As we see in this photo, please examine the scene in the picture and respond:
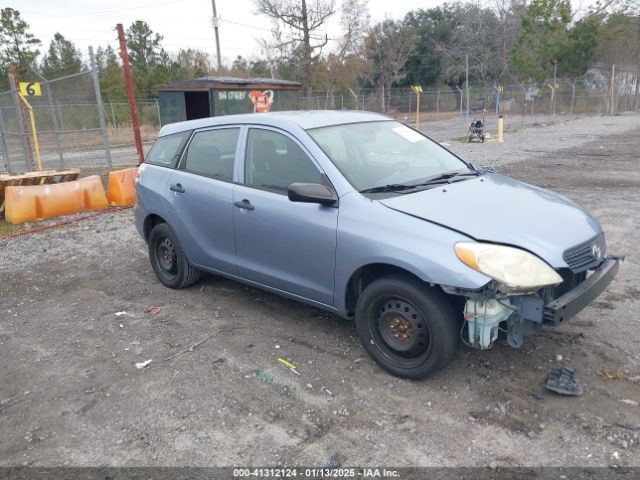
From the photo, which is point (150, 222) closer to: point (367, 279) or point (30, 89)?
point (367, 279)

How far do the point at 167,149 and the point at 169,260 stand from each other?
1154 millimetres

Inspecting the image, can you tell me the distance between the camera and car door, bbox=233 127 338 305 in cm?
405

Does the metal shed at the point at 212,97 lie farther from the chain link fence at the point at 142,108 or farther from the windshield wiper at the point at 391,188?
the windshield wiper at the point at 391,188

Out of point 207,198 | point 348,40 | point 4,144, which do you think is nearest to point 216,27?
point 348,40

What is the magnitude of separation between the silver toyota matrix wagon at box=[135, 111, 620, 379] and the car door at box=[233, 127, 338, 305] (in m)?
0.01

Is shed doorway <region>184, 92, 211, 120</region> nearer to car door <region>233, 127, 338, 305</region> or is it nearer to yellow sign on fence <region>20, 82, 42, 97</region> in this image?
yellow sign on fence <region>20, 82, 42, 97</region>

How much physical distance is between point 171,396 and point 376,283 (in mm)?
1592

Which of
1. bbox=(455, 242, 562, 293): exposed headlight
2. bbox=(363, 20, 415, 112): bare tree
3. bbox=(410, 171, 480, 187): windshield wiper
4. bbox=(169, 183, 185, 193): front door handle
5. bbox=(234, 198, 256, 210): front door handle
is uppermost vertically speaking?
bbox=(363, 20, 415, 112): bare tree

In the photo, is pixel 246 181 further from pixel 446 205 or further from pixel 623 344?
pixel 623 344

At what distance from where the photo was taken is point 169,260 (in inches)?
224

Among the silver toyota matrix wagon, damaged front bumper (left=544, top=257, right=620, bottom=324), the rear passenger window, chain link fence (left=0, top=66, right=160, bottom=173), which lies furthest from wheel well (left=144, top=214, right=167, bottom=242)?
chain link fence (left=0, top=66, right=160, bottom=173)

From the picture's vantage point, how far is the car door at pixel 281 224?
159 inches

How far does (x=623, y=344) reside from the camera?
161 inches

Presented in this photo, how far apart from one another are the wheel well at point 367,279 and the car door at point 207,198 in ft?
4.19
